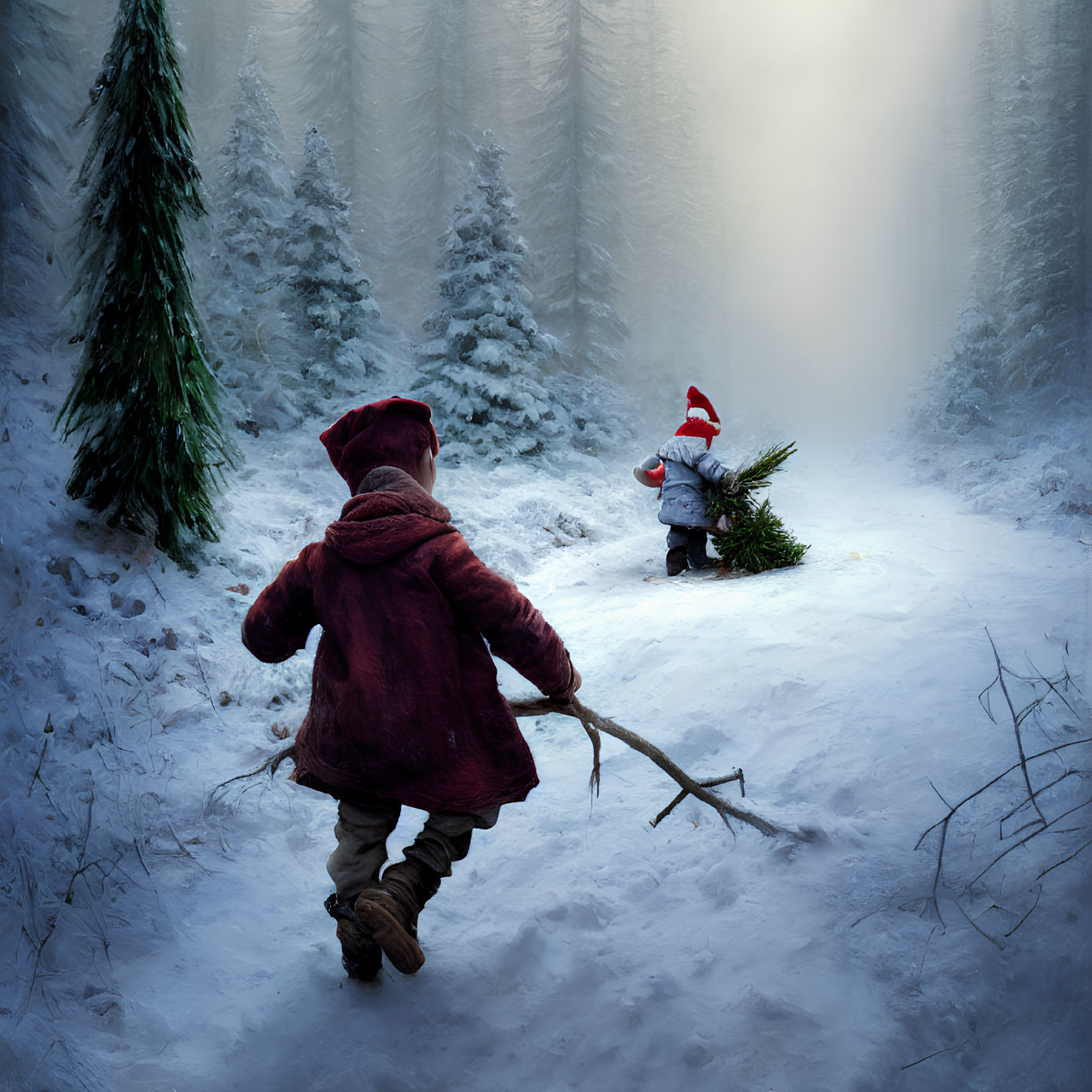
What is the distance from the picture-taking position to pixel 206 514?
310 cm

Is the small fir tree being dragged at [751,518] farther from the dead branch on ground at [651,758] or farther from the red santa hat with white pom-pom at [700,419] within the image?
the dead branch on ground at [651,758]

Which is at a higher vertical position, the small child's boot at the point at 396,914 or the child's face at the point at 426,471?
the child's face at the point at 426,471

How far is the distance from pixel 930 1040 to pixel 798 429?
4.35 meters

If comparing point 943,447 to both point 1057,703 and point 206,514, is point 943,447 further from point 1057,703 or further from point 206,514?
point 206,514

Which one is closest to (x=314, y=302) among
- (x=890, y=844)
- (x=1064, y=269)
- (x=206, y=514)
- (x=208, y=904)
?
(x=206, y=514)

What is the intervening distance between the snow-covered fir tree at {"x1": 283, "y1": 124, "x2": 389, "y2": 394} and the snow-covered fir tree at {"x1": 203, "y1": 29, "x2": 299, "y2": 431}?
→ 0.43 feet

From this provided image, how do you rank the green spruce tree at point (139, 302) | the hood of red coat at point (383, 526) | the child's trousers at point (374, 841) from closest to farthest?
the hood of red coat at point (383, 526)
the child's trousers at point (374, 841)
the green spruce tree at point (139, 302)

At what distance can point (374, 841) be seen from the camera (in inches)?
61.0

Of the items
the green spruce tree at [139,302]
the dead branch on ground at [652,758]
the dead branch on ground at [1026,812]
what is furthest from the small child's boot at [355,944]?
the green spruce tree at [139,302]

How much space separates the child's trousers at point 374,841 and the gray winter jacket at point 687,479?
2.95 m

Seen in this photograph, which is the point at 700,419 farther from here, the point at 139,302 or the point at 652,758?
the point at 139,302

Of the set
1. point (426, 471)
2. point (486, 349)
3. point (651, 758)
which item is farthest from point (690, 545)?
point (426, 471)

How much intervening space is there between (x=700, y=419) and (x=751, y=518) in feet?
2.38

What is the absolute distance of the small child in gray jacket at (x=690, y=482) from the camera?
4.17 m
